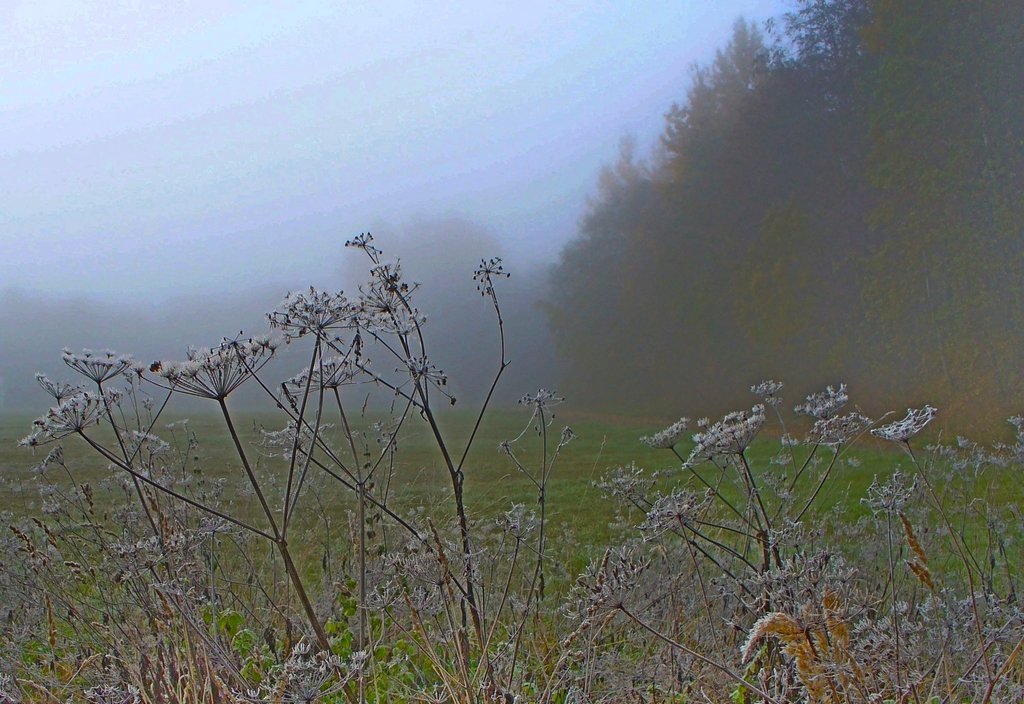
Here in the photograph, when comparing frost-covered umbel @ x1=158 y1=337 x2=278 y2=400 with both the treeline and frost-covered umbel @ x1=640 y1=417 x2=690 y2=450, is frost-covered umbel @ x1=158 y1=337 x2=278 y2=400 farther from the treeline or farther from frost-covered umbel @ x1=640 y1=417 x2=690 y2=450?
the treeline

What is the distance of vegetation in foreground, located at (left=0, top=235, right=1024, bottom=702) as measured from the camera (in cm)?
123

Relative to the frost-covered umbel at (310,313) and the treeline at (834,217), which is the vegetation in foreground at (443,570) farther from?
the treeline at (834,217)

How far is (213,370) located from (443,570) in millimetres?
468

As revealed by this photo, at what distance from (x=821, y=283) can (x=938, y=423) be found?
804mm

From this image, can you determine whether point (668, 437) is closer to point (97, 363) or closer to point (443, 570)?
point (443, 570)

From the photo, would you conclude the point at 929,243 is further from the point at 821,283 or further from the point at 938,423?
the point at 938,423

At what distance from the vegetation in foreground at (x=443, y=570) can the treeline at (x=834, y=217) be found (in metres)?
0.43

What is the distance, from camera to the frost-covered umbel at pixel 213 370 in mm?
1232

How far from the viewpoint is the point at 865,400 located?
371 centimetres

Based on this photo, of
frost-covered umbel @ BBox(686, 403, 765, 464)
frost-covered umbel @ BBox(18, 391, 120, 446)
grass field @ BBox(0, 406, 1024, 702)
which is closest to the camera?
frost-covered umbel @ BBox(18, 391, 120, 446)

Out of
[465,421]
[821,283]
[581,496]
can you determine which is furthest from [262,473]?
[821,283]

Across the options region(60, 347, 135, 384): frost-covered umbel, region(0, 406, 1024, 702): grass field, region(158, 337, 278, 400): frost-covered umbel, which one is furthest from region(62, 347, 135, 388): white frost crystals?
region(0, 406, 1024, 702): grass field

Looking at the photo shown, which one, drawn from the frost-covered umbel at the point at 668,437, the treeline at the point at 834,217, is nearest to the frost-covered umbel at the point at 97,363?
the frost-covered umbel at the point at 668,437

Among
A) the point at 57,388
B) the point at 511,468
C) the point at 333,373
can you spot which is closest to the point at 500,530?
the point at 511,468
